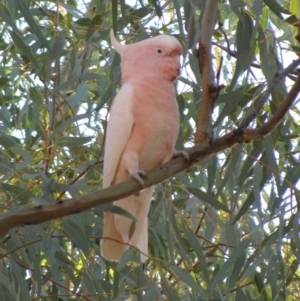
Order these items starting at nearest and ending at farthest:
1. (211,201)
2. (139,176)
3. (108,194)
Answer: (108,194)
(139,176)
(211,201)

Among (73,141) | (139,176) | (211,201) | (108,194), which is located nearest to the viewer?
(108,194)

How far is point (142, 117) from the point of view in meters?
1.85

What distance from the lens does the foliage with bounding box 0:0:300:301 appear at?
1.70 meters

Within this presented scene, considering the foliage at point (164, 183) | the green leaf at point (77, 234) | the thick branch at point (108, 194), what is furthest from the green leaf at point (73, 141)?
the thick branch at point (108, 194)

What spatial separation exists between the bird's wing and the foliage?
3.0 inches

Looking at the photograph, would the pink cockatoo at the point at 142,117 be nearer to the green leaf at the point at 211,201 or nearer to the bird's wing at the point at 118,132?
the bird's wing at the point at 118,132

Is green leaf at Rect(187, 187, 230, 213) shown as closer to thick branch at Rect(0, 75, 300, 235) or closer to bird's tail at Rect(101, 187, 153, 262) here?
bird's tail at Rect(101, 187, 153, 262)

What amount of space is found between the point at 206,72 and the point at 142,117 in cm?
43

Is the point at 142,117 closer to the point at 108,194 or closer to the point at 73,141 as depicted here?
the point at 73,141

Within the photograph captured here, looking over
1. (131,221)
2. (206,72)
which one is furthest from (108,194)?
(131,221)

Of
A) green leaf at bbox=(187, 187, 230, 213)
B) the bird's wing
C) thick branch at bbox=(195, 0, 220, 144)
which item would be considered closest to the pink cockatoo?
the bird's wing

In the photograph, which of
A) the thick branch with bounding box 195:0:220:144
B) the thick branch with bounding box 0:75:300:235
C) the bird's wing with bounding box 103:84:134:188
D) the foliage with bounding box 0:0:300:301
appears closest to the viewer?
the thick branch with bounding box 0:75:300:235

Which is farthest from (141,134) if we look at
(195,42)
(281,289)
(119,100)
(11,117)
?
(11,117)

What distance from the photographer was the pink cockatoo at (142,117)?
1.83m
